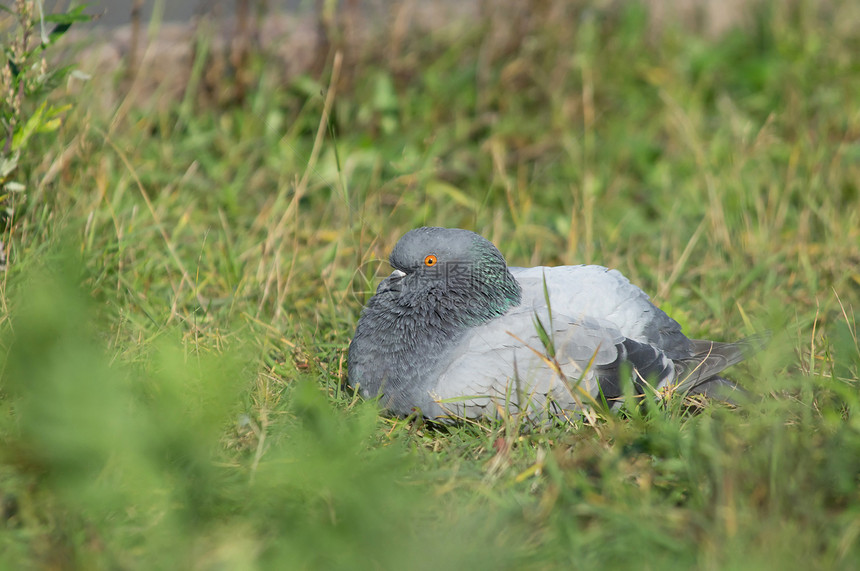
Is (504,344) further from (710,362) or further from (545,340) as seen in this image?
(710,362)

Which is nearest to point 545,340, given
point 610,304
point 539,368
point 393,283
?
point 539,368

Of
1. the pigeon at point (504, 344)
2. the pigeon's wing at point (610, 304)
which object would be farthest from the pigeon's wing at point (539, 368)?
the pigeon's wing at point (610, 304)

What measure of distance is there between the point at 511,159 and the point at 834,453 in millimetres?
2859

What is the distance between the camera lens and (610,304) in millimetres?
2975

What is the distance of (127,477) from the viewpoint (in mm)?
2023

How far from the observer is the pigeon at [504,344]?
8.78 ft

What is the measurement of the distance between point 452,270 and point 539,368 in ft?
1.58

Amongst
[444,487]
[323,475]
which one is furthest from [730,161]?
[323,475]

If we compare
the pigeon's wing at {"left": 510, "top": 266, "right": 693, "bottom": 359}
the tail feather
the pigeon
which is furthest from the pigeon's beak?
the tail feather

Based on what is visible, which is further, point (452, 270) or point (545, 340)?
point (452, 270)

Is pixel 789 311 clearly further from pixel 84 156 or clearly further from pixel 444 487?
pixel 84 156

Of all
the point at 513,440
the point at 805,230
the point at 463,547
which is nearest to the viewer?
the point at 463,547

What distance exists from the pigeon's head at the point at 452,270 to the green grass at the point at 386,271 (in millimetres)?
→ 451

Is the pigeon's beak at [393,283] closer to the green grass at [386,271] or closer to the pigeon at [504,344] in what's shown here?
the pigeon at [504,344]
